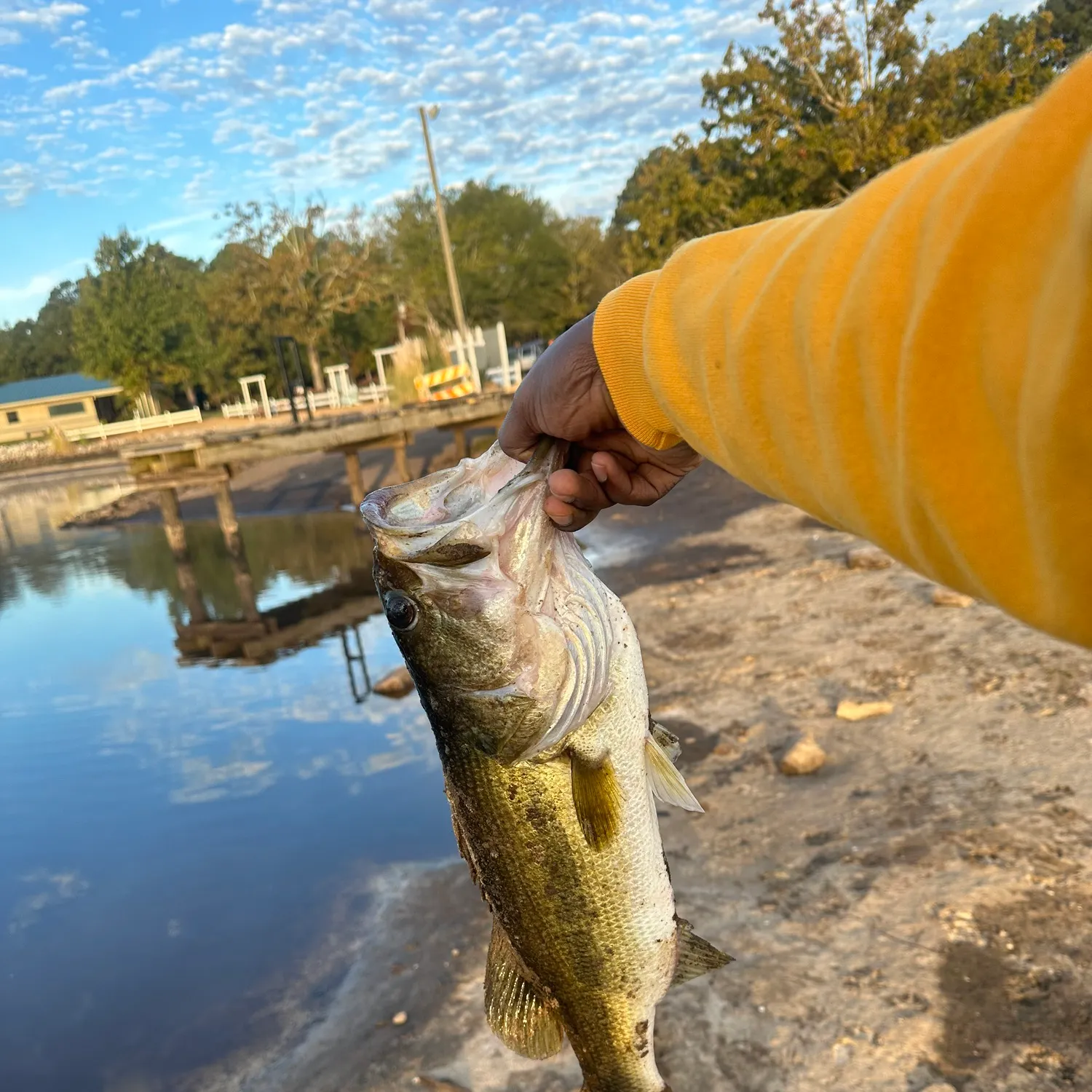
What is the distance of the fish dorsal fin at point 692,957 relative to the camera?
2115 millimetres

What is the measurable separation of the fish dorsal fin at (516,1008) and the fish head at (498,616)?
1.87ft

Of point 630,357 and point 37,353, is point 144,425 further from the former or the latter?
point 37,353

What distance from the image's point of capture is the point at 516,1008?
214 centimetres

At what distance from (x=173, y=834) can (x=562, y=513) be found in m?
6.89

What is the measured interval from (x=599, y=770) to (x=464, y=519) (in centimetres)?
67

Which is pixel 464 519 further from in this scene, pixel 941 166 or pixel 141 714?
pixel 141 714

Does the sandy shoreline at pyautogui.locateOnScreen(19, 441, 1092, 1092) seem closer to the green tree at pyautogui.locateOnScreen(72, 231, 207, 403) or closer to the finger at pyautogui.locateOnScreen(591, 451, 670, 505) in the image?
the finger at pyautogui.locateOnScreen(591, 451, 670, 505)

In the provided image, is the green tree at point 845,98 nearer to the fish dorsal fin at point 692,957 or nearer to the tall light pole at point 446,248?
the tall light pole at point 446,248

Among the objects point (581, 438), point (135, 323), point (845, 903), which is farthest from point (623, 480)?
point (135, 323)

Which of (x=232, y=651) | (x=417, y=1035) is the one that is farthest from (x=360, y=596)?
(x=417, y=1035)

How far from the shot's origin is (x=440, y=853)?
6277 mm

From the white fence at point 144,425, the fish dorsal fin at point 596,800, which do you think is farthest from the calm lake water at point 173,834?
the white fence at point 144,425

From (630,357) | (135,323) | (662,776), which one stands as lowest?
(662,776)

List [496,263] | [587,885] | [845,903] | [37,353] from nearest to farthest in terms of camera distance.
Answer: [587,885]
[845,903]
[496,263]
[37,353]
